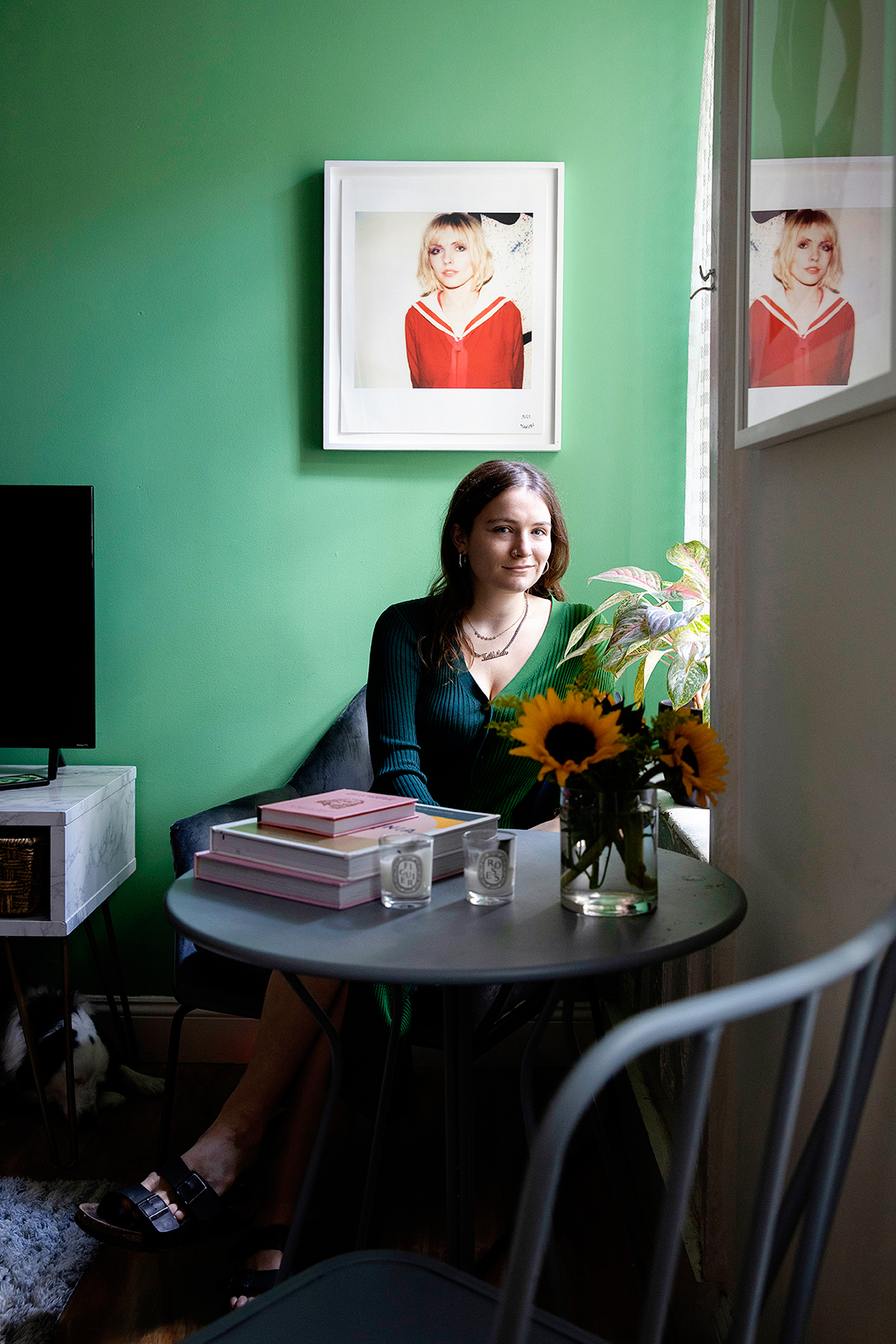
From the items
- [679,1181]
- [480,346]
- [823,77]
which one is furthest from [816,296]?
[480,346]

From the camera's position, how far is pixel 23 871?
1.95 metres

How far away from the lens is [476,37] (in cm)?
225

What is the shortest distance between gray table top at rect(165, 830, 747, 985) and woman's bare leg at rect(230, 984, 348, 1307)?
1.92 feet

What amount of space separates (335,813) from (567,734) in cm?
31

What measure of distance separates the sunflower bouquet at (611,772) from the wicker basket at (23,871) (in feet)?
4.33

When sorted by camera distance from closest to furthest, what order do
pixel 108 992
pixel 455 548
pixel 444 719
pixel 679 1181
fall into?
pixel 679 1181 → pixel 444 719 → pixel 455 548 → pixel 108 992

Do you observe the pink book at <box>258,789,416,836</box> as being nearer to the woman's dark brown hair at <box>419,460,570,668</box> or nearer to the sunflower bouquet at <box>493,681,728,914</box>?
the sunflower bouquet at <box>493,681,728,914</box>

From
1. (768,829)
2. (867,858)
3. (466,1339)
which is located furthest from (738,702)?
(466,1339)

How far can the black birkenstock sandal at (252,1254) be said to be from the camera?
1464 millimetres

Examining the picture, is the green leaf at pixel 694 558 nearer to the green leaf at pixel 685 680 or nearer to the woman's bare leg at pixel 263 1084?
the green leaf at pixel 685 680

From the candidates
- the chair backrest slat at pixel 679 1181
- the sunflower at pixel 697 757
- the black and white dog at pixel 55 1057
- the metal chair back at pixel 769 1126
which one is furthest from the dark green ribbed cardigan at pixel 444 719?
the chair backrest slat at pixel 679 1181

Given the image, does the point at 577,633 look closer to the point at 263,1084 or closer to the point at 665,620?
the point at 665,620

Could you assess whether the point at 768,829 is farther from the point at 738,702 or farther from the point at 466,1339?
the point at 466,1339

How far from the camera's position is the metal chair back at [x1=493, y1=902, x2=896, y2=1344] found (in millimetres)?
444
